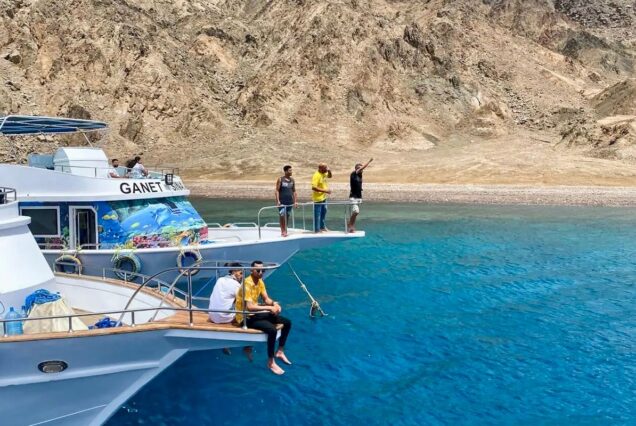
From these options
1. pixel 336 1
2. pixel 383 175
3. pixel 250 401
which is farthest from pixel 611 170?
pixel 250 401

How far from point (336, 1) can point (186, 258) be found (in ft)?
238

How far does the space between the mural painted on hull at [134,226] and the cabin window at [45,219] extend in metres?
0.10

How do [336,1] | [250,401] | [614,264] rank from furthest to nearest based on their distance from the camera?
[336,1], [614,264], [250,401]

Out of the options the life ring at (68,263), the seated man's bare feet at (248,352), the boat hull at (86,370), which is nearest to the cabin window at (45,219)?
the life ring at (68,263)

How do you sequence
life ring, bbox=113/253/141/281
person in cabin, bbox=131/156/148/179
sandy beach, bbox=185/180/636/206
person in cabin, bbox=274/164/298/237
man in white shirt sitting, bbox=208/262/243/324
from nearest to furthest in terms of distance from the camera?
man in white shirt sitting, bbox=208/262/243/324 → life ring, bbox=113/253/141/281 → person in cabin, bbox=274/164/298/237 → person in cabin, bbox=131/156/148/179 → sandy beach, bbox=185/180/636/206

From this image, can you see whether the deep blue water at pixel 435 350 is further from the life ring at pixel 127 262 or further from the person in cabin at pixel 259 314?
the life ring at pixel 127 262

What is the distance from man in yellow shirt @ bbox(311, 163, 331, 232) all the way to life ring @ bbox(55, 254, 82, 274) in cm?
605

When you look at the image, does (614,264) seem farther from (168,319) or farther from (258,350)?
(168,319)

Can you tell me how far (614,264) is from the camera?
70.8 ft

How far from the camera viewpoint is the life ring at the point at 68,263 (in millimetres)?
13993

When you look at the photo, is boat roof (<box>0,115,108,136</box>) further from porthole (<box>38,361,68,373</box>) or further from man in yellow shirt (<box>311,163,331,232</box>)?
porthole (<box>38,361,68,373</box>)

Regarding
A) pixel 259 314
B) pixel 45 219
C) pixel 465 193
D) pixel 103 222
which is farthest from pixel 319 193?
pixel 465 193

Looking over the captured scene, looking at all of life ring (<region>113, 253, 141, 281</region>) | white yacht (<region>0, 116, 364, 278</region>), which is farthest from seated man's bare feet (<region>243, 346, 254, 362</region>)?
life ring (<region>113, 253, 141, 281</region>)

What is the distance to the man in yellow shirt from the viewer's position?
14.9 metres
